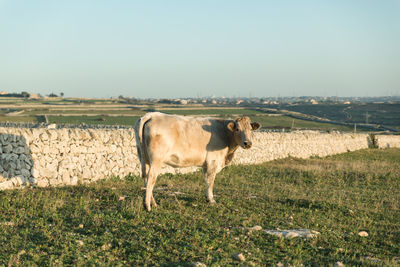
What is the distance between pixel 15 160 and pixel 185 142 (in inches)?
213

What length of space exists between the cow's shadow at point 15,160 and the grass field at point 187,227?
0.69 m

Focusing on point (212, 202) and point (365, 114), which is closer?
point (212, 202)

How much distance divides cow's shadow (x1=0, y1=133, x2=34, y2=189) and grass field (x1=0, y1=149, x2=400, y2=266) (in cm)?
69

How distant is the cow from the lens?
9348 mm

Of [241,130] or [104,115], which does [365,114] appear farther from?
[241,130]

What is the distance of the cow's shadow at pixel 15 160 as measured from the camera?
1138cm

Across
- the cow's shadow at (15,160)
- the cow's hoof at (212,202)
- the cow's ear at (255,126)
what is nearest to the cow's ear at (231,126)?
the cow's ear at (255,126)

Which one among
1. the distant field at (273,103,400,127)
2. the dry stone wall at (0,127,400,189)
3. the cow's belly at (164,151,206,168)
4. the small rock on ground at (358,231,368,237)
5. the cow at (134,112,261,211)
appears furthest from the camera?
the distant field at (273,103,400,127)

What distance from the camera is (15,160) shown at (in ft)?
38.3

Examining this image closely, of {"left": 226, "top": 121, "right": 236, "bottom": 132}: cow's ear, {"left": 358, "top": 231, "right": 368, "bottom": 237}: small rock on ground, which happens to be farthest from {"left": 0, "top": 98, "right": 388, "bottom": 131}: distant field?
{"left": 358, "top": 231, "right": 368, "bottom": 237}: small rock on ground

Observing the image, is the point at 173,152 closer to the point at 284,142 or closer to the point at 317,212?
the point at 317,212

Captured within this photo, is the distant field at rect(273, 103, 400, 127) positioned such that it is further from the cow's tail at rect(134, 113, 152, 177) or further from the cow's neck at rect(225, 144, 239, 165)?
the cow's tail at rect(134, 113, 152, 177)

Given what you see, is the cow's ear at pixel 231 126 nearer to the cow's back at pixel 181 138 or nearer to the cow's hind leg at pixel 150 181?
the cow's back at pixel 181 138

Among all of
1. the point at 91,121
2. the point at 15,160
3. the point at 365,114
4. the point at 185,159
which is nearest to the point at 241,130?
the point at 185,159
